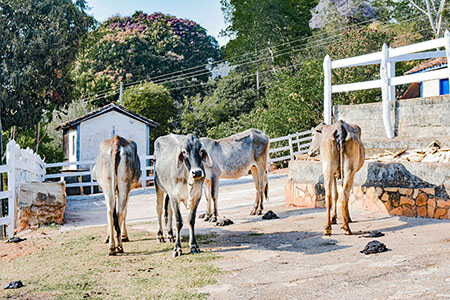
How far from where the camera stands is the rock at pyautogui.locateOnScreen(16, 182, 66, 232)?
10086 mm

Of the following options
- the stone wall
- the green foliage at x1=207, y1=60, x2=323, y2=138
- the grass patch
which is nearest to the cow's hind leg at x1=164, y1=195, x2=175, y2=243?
the grass patch

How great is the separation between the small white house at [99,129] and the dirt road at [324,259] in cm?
1507

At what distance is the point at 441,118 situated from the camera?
10273 mm

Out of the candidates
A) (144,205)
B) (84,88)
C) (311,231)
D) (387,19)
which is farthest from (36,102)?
(387,19)

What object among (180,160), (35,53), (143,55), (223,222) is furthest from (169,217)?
(143,55)

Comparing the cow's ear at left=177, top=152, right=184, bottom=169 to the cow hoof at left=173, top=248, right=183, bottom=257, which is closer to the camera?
the cow hoof at left=173, top=248, right=183, bottom=257

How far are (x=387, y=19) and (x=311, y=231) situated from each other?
37.8m

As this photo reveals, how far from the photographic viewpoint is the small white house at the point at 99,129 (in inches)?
922

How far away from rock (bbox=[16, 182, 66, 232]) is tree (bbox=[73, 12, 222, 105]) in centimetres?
2870

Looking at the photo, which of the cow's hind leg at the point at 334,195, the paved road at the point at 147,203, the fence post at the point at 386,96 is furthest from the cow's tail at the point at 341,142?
the paved road at the point at 147,203

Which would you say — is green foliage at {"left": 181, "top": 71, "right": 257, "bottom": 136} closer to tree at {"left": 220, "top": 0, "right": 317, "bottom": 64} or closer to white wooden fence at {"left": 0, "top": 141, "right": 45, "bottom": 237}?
tree at {"left": 220, "top": 0, "right": 317, "bottom": 64}

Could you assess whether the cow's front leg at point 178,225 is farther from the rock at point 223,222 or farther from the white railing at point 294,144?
the white railing at point 294,144

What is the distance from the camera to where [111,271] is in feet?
19.7

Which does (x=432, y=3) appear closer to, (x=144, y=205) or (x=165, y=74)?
(x=165, y=74)
